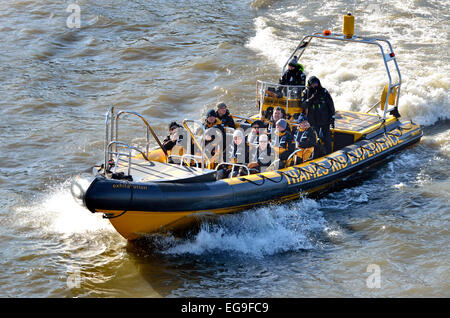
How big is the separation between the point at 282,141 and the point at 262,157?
17.0 inches

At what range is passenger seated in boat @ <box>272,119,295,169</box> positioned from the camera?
8664 millimetres

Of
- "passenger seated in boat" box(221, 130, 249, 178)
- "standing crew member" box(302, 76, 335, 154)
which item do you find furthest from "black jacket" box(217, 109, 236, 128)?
"standing crew member" box(302, 76, 335, 154)

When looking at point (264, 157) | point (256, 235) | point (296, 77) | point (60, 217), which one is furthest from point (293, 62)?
point (60, 217)

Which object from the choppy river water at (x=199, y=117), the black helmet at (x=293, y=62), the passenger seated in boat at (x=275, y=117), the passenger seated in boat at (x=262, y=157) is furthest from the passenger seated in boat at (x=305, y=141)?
the black helmet at (x=293, y=62)

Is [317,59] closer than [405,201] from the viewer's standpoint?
No

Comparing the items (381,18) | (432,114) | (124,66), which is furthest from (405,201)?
(381,18)

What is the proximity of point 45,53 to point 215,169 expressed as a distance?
898 centimetres

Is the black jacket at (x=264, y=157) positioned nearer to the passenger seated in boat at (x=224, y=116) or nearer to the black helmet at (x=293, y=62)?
the passenger seated in boat at (x=224, y=116)

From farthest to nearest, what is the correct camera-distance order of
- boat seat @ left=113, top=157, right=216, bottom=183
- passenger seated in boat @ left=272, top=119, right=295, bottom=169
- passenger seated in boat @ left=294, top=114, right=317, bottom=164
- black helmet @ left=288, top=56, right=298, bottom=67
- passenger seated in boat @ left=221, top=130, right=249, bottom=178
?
black helmet @ left=288, top=56, right=298, bottom=67 → passenger seated in boat @ left=294, top=114, right=317, bottom=164 → passenger seated in boat @ left=272, top=119, right=295, bottom=169 → passenger seated in boat @ left=221, top=130, right=249, bottom=178 → boat seat @ left=113, top=157, right=216, bottom=183

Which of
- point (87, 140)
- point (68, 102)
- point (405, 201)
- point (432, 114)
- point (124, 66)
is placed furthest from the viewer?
point (124, 66)

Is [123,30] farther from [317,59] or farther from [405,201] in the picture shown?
[405,201]

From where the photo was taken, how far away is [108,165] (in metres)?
7.57

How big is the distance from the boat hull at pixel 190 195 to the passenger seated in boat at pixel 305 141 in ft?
0.47

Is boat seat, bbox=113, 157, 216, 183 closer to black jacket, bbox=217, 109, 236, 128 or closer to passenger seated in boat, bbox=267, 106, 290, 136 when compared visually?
black jacket, bbox=217, 109, 236, 128
